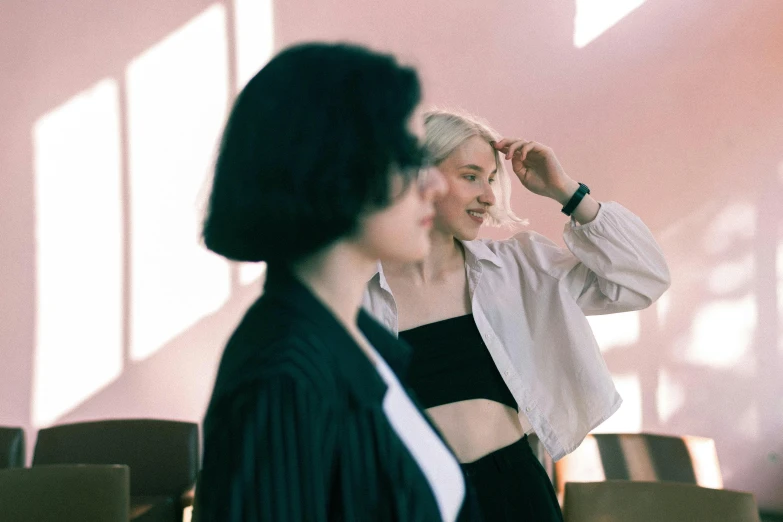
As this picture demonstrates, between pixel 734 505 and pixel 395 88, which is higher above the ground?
pixel 395 88

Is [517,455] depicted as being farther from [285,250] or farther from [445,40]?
[445,40]

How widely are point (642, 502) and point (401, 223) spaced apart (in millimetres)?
1449

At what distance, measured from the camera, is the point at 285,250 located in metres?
0.80

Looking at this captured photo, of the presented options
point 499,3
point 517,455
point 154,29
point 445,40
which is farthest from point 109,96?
point 517,455

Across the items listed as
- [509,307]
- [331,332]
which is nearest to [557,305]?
[509,307]

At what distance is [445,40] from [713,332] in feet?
6.73

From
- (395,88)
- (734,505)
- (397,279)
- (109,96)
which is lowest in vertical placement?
(734,505)

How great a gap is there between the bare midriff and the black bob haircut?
101 centimetres

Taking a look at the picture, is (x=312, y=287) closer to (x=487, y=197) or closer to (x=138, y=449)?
(x=487, y=197)

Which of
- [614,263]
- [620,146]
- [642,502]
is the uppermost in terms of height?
[620,146]

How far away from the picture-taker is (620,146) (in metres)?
3.96

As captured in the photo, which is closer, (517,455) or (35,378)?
(517,455)

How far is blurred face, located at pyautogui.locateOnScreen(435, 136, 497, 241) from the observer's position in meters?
1.96

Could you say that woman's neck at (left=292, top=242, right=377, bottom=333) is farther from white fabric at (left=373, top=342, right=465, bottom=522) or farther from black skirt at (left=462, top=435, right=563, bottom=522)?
black skirt at (left=462, top=435, right=563, bottom=522)
